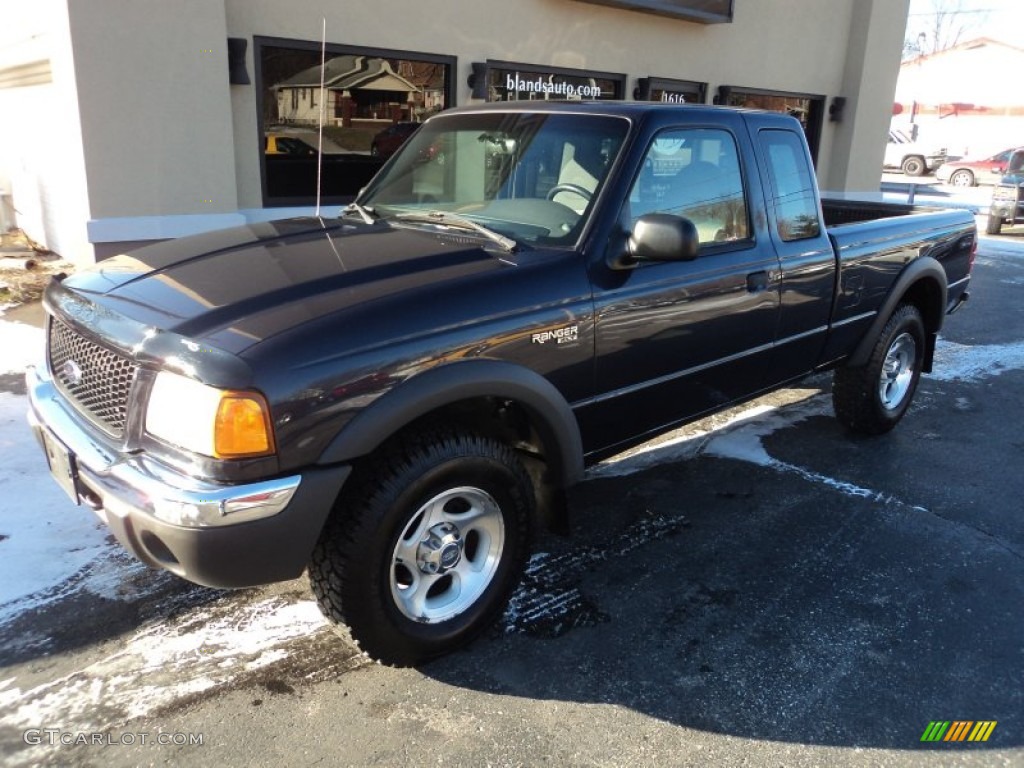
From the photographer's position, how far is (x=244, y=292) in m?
2.76

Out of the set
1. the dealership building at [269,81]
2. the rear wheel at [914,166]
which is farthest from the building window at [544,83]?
the rear wheel at [914,166]

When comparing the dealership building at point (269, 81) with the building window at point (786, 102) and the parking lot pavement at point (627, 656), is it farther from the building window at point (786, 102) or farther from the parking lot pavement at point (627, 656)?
the parking lot pavement at point (627, 656)

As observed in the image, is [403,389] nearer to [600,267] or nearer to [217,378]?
[217,378]

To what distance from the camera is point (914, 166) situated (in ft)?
109

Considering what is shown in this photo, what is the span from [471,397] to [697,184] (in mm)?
1697

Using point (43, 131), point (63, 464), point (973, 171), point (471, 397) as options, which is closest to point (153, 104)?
point (43, 131)

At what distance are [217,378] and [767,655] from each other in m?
2.23

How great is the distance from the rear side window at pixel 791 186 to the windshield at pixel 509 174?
1084 millimetres

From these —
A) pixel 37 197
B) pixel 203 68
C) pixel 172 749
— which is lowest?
pixel 172 749

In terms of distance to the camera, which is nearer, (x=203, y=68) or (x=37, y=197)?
(x=203, y=68)

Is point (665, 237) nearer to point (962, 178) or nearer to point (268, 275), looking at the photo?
point (268, 275)

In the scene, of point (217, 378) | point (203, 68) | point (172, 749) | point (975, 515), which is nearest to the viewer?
point (217, 378)

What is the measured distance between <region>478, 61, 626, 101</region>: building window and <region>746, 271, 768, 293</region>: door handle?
5.97 metres

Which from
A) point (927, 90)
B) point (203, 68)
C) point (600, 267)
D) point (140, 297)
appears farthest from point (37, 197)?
Answer: point (927, 90)
